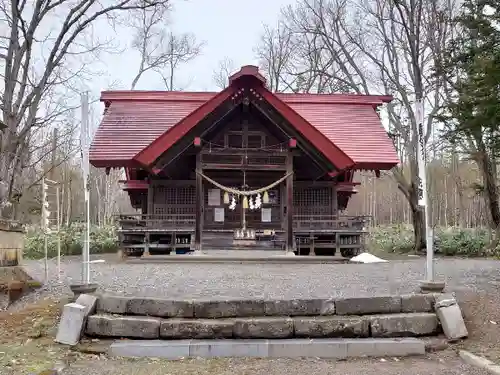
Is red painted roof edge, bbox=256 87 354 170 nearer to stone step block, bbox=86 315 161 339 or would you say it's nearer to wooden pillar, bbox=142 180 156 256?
wooden pillar, bbox=142 180 156 256

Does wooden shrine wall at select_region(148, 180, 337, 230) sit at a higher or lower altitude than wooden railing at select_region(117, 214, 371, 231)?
higher

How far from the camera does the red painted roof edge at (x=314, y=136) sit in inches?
550

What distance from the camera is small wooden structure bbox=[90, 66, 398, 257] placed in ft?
46.2

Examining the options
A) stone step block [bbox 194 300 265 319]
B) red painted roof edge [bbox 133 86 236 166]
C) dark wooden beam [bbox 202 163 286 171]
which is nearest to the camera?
stone step block [bbox 194 300 265 319]

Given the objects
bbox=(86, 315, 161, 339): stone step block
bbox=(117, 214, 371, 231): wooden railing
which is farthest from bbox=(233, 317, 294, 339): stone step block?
bbox=(117, 214, 371, 231): wooden railing

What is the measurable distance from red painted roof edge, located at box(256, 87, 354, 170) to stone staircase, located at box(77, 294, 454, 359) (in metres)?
8.03

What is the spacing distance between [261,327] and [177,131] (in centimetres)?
919

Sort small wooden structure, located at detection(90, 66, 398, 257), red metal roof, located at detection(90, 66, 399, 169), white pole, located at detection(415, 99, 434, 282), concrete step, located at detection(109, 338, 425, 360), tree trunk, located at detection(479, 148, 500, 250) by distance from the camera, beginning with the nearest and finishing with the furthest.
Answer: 1. concrete step, located at detection(109, 338, 425, 360)
2. white pole, located at detection(415, 99, 434, 282)
3. small wooden structure, located at detection(90, 66, 398, 257)
4. red metal roof, located at detection(90, 66, 399, 169)
5. tree trunk, located at detection(479, 148, 500, 250)

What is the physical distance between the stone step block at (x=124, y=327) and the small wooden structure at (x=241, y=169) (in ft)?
27.2

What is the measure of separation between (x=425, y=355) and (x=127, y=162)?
1186 centimetres

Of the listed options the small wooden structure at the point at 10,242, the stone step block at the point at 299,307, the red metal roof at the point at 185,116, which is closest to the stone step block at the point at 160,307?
the stone step block at the point at 299,307

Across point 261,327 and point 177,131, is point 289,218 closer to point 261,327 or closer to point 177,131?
point 177,131

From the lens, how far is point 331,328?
5844 mm

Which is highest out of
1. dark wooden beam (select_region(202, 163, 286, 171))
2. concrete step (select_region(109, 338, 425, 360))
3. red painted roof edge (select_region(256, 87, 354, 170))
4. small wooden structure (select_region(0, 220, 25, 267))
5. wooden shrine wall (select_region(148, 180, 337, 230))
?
red painted roof edge (select_region(256, 87, 354, 170))
